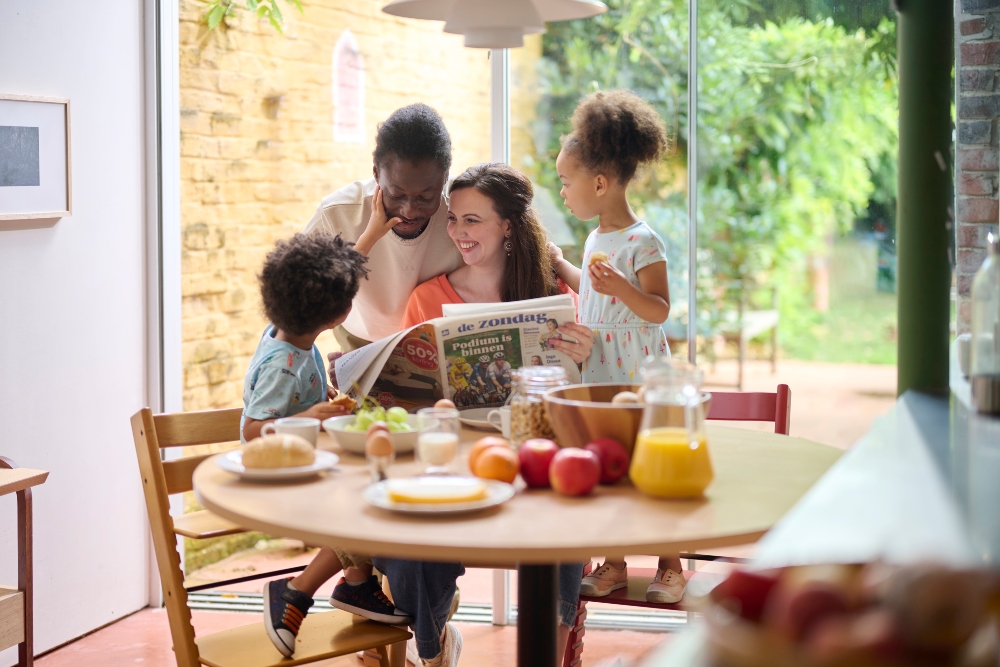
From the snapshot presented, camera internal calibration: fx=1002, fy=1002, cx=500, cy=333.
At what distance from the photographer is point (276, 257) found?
2.13m

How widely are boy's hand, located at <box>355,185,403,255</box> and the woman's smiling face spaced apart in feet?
0.51

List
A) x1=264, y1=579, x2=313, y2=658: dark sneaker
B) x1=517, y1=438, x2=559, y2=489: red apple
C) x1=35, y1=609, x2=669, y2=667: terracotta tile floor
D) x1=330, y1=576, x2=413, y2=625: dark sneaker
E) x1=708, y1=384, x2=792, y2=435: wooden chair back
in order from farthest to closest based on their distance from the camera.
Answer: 1. x1=35, y1=609, x2=669, y2=667: terracotta tile floor
2. x1=708, y1=384, x2=792, y2=435: wooden chair back
3. x1=330, y1=576, x2=413, y2=625: dark sneaker
4. x1=264, y1=579, x2=313, y2=658: dark sneaker
5. x1=517, y1=438, x2=559, y2=489: red apple

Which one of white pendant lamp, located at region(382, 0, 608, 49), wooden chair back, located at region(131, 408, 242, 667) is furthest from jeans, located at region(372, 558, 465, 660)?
white pendant lamp, located at region(382, 0, 608, 49)

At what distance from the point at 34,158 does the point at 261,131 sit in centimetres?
117

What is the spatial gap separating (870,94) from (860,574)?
2.61 meters

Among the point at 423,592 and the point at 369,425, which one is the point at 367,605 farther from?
the point at 369,425

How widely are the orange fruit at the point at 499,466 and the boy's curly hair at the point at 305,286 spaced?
0.75 metres

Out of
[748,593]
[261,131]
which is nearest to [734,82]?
[261,131]

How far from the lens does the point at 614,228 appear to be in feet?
8.73

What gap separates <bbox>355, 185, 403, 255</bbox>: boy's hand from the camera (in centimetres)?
251

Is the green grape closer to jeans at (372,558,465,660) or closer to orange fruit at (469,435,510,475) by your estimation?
orange fruit at (469,435,510,475)

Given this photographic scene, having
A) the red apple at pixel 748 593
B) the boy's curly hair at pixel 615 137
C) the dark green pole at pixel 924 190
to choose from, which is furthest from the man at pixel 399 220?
the red apple at pixel 748 593

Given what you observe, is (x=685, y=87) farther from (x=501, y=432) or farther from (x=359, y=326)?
(x=501, y=432)

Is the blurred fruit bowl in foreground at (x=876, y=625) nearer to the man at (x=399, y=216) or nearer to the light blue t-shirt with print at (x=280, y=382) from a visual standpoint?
the light blue t-shirt with print at (x=280, y=382)
